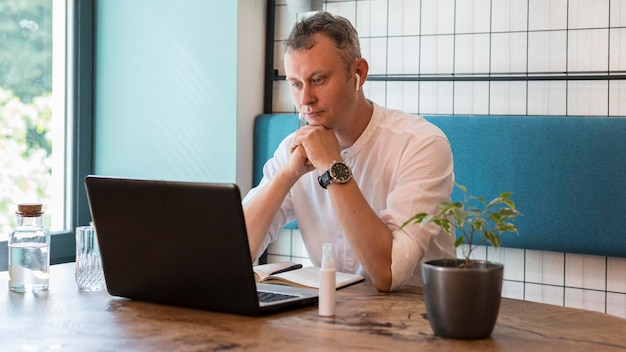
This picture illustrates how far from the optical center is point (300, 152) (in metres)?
2.11

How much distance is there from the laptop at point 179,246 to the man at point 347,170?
33 centimetres

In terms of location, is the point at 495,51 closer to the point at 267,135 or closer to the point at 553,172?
the point at 553,172

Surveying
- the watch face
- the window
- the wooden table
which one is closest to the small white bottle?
the wooden table

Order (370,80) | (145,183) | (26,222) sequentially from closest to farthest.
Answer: (145,183), (26,222), (370,80)

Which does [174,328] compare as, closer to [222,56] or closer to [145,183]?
[145,183]

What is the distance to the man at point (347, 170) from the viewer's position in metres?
1.93

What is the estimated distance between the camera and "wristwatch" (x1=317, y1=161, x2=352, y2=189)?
1979 mm

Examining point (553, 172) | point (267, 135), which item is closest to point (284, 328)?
point (553, 172)

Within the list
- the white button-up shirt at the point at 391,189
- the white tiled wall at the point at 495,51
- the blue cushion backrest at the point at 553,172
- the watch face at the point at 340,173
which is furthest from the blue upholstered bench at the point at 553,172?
the watch face at the point at 340,173

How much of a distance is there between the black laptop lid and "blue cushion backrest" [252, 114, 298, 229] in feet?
5.42

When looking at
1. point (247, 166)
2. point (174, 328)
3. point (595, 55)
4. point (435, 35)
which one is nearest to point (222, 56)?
point (247, 166)

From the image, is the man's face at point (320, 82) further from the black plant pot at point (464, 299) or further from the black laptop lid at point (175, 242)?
the black plant pot at point (464, 299)

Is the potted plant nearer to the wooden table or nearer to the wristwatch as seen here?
the wooden table

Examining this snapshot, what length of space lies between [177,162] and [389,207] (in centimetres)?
156
